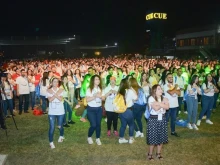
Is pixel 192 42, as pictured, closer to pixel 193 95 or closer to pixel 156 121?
pixel 193 95

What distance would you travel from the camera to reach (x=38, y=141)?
24.7 feet

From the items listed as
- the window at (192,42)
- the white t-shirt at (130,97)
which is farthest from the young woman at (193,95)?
the window at (192,42)

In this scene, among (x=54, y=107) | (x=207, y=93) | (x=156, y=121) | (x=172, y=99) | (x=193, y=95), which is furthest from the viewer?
(x=207, y=93)

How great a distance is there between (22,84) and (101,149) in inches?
215

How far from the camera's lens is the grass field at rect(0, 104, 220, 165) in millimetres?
6164

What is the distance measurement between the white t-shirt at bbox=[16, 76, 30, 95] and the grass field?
8.19 feet

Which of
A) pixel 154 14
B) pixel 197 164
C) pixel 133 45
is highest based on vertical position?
pixel 154 14

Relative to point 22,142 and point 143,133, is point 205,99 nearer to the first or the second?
point 143,133

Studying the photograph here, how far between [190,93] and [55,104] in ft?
13.9

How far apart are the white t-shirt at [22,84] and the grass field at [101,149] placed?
250cm

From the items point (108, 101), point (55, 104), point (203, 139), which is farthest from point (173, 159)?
point (55, 104)

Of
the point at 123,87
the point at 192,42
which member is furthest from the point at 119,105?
the point at 192,42

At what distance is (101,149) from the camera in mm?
6871

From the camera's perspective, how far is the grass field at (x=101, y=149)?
616 centimetres
